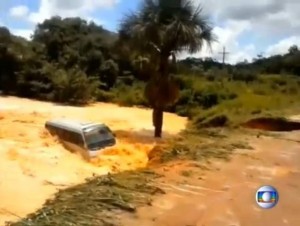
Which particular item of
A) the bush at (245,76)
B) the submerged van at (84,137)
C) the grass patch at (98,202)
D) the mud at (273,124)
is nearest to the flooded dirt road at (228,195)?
the grass patch at (98,202)

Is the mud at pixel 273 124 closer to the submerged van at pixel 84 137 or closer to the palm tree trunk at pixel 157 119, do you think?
the submerged van at pixel 84 137

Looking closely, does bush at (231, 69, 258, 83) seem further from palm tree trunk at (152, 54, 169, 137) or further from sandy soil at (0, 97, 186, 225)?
palm tree trunk at (152, 54, 169, 137)

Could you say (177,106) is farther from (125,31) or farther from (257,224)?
(257,224)

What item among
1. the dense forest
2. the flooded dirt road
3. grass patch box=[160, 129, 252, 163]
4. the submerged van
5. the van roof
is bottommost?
the submerged van

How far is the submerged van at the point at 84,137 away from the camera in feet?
48.6

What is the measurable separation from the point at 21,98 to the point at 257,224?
28653mm

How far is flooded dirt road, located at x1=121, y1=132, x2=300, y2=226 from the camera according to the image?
5023mm

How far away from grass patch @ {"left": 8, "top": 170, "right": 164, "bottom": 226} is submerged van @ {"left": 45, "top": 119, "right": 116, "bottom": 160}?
8317mm

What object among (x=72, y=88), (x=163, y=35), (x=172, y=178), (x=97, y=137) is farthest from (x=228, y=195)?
(x=72, y=88)

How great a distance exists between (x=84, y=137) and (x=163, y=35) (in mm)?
6078

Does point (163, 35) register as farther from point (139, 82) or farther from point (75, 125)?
point (139, 82)

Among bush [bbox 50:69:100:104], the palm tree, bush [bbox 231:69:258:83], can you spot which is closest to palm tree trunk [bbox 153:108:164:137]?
the palm tree

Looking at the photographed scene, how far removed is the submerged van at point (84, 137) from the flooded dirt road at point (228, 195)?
701 centimetres

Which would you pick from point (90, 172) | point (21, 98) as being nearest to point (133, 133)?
point (90, 172)
